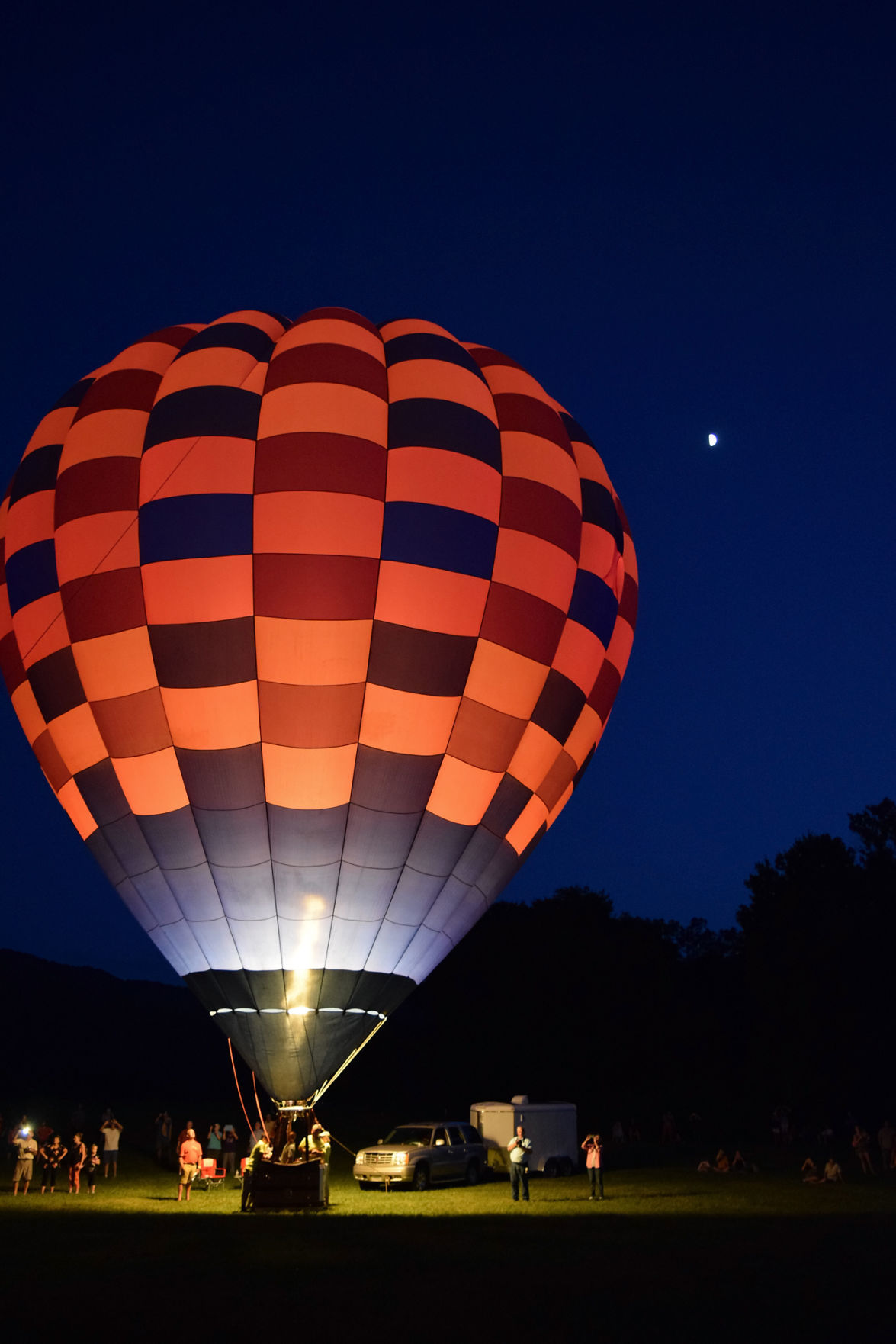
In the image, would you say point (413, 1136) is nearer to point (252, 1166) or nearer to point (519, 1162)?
point (519, 1162)

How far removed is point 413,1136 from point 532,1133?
3.06 metres

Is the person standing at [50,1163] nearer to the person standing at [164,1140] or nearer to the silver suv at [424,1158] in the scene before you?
the person standing at [164,1140]

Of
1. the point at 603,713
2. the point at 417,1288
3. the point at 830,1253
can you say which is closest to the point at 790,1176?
the point at 603,713

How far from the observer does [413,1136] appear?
51.7ft

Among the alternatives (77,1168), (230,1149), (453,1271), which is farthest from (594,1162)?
(453,1271)

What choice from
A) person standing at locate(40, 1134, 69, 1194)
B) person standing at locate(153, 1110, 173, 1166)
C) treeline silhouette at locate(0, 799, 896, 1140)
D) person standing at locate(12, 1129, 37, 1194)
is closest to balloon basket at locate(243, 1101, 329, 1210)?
person standing at locate(12, 1129, 37, 1194)

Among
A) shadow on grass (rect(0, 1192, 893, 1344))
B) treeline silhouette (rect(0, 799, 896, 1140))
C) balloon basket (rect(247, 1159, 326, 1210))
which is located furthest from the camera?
treeline silhouette (rect(0, 799, 896, 1140))

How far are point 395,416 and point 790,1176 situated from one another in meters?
13.5

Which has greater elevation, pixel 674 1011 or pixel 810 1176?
pixel 674 1011

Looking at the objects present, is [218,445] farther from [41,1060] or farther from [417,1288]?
[41,1060]

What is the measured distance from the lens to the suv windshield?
15.6m

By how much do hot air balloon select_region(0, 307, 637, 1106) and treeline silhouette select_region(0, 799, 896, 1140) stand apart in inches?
792

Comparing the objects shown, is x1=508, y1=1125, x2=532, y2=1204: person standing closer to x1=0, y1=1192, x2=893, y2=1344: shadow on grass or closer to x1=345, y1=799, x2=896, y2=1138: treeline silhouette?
x1=0, y1=1192, x2=893, y2=1344: shadow on grass

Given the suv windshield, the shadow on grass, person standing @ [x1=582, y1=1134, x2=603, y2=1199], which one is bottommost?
the shadow on grass
